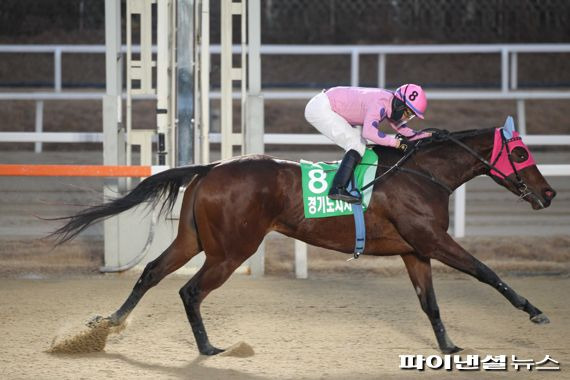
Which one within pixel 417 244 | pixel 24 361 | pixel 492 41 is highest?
pixel 492 41

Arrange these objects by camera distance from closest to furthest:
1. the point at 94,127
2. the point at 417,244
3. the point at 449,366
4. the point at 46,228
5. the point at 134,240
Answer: the point at 449,366, the point at 417,244, the point at 134,240, the point at 46,228, the point at 94,127

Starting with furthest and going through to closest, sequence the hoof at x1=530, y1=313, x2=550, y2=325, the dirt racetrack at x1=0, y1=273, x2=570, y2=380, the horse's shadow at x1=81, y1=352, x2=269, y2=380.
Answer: the hoof at x1=530, y1=313, x2=550, y2=325 < the dirt racetrack at x1=0, y1=273, x2=570, y2=380 < the horse's shadow at x1=81, y1=352, x2=269, y2=380

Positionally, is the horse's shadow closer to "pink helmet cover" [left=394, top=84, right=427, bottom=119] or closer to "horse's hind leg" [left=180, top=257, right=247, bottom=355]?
"horse's hind leg" [left=180, top=257, right=247, bottom=355]

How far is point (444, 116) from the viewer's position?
16.3m

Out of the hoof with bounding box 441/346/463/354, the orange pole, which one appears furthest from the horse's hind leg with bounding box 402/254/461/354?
the orange pole

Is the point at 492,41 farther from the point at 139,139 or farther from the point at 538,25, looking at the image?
the point at 139,139

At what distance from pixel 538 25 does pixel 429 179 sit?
469 inches

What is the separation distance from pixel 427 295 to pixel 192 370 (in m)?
1.49

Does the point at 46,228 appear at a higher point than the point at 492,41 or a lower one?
lower

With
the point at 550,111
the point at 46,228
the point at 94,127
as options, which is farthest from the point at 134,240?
the point at 550,111

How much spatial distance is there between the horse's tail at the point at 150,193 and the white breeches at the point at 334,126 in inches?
28.7

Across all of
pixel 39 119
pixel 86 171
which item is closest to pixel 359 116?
pixel 86 171

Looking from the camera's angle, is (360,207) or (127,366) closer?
(127,366)

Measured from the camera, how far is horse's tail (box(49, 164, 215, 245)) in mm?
6945
